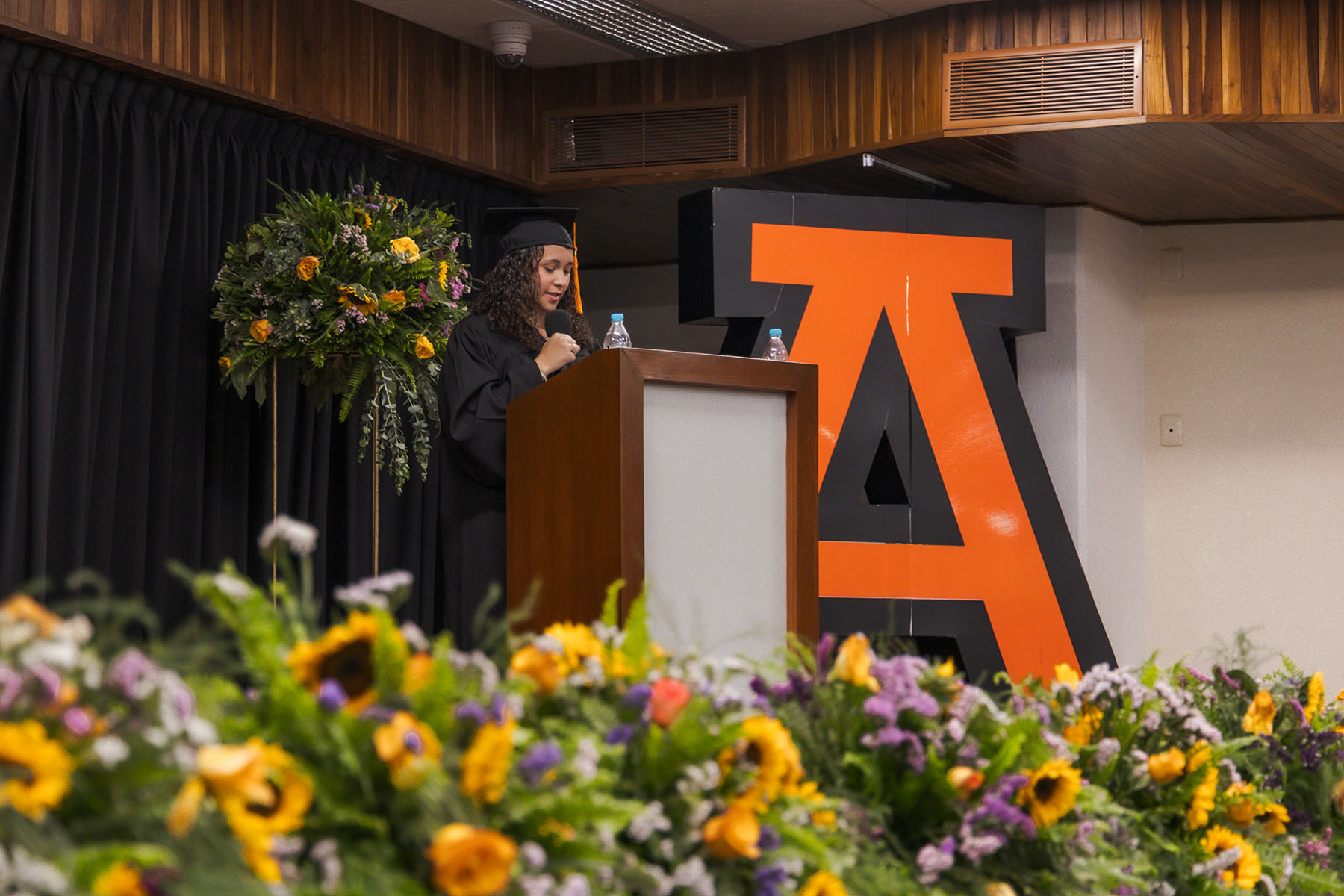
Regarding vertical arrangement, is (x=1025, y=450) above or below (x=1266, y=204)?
below

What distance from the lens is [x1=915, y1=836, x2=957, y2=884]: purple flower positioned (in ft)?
3.91

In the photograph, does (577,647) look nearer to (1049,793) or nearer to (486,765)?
(486,765)

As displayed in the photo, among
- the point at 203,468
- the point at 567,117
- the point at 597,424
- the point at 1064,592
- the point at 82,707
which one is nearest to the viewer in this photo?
the point at 82,707

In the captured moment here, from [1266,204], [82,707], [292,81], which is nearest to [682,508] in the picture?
[82,707]

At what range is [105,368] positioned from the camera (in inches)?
164

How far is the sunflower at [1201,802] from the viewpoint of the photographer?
5.04 feet

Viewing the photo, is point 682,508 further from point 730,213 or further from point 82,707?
point 730,213

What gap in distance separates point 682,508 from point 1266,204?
13.8 feet

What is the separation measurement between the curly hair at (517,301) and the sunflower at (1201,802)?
1.82 meters

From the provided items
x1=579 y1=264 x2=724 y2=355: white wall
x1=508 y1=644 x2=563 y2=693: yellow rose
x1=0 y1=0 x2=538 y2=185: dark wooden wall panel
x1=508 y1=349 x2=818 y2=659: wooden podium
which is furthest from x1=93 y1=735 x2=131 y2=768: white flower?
x1=579 y1=264 x2=724 y2=355: white wall

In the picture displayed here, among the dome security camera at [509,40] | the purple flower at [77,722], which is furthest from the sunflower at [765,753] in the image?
the dome security camera at [509,40]

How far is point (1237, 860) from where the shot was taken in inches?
61.4

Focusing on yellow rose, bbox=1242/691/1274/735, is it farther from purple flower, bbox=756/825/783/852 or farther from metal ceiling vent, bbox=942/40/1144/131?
metal ceiling vent, bbox=942/40/1144/131

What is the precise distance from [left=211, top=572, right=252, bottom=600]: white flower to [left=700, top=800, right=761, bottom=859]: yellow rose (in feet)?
1.15
